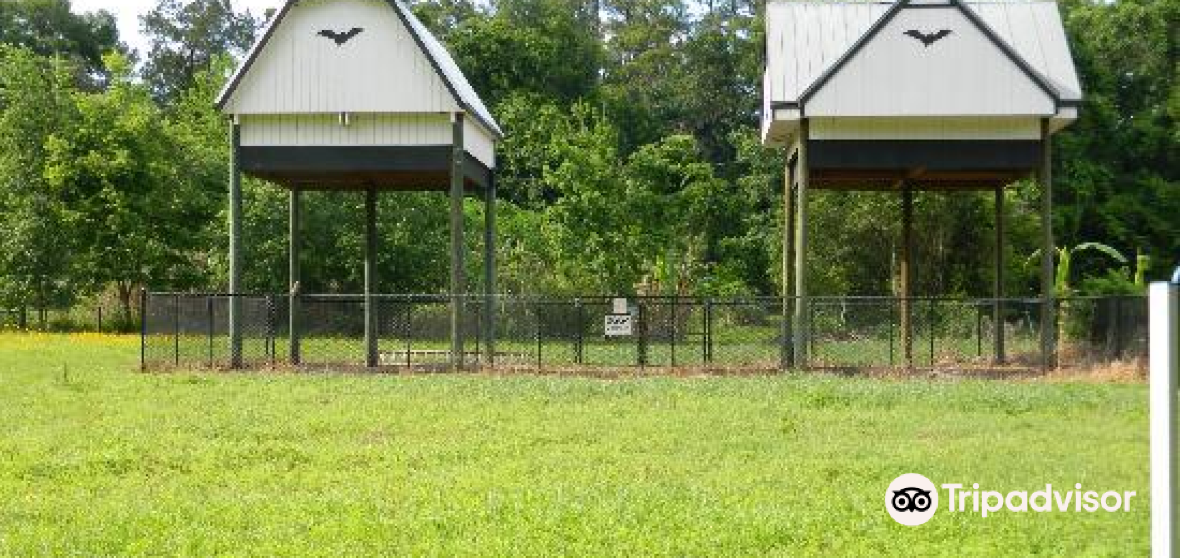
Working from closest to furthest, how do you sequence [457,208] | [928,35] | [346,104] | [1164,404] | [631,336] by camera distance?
[1164,404] → [928,35] → [346,104] → [457,208] → [631,336]

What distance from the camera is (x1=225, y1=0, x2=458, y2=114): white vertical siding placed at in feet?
86.6

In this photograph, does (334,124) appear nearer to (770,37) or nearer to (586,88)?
(770,37)

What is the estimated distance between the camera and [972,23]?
25734mm

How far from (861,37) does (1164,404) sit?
21968 mm

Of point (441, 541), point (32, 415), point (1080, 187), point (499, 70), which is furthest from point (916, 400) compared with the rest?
point (499, 70)

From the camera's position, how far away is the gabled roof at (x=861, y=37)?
84.3ft

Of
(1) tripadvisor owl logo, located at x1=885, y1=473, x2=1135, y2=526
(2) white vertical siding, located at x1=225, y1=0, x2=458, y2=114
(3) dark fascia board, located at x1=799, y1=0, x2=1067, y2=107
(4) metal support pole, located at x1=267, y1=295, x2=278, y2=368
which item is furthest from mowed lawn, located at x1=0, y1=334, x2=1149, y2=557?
(2) white vertical siding, located at x1=225, y1=0, x2=458, y2=114

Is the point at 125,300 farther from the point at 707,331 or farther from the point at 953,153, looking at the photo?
the point at 953,153

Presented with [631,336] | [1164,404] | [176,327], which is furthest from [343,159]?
[1164,404]

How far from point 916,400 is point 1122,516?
1157cm

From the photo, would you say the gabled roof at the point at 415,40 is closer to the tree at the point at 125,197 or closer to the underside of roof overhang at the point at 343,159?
the underside of roof overhang at the point at 343,159

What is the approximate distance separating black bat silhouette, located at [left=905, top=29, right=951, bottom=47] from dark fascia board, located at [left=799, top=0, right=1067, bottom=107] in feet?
1.49

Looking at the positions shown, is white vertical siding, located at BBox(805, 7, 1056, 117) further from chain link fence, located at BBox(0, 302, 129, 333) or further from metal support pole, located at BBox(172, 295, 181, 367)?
chain link fence, located at BBox(0, 302, 129, 333)

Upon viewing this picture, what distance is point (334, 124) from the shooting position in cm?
2658
